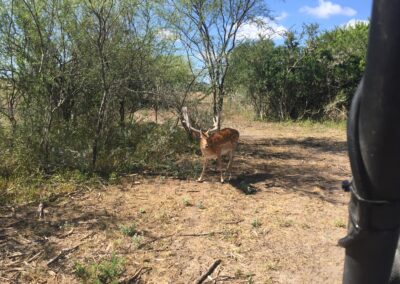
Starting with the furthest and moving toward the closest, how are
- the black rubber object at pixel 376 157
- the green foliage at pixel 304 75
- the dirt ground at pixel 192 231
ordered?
the green foliage at pixel 304 75
the dirt ground at pixel 192 231
the black rubber object at pixel 376 157

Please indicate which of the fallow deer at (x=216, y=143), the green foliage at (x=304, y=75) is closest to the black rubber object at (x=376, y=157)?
the fallow deer at (x=216, y=143)

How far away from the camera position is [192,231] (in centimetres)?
532

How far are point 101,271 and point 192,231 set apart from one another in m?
1.35

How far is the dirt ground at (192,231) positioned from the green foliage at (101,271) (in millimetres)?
72

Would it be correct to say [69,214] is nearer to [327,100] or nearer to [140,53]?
[140,53]

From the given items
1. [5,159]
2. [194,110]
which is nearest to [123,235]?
[5,159]

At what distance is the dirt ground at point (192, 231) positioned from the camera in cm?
445

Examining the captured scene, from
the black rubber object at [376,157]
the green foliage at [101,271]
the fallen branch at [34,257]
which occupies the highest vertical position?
the black rubber object at [376,157]

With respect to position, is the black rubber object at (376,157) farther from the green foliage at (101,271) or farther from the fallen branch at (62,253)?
the fallen branch at (62,253)

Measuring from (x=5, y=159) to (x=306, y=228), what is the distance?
177 inches

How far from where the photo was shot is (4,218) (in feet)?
17.7

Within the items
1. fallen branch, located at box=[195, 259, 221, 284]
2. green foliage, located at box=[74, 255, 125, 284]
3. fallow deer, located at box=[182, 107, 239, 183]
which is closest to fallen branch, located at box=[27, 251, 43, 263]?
green foliage, located at box=[74, 255, 125, 284]

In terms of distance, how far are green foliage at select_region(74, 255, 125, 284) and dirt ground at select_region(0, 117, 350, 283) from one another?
7 cm

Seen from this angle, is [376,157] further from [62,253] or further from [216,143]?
[216,143]
